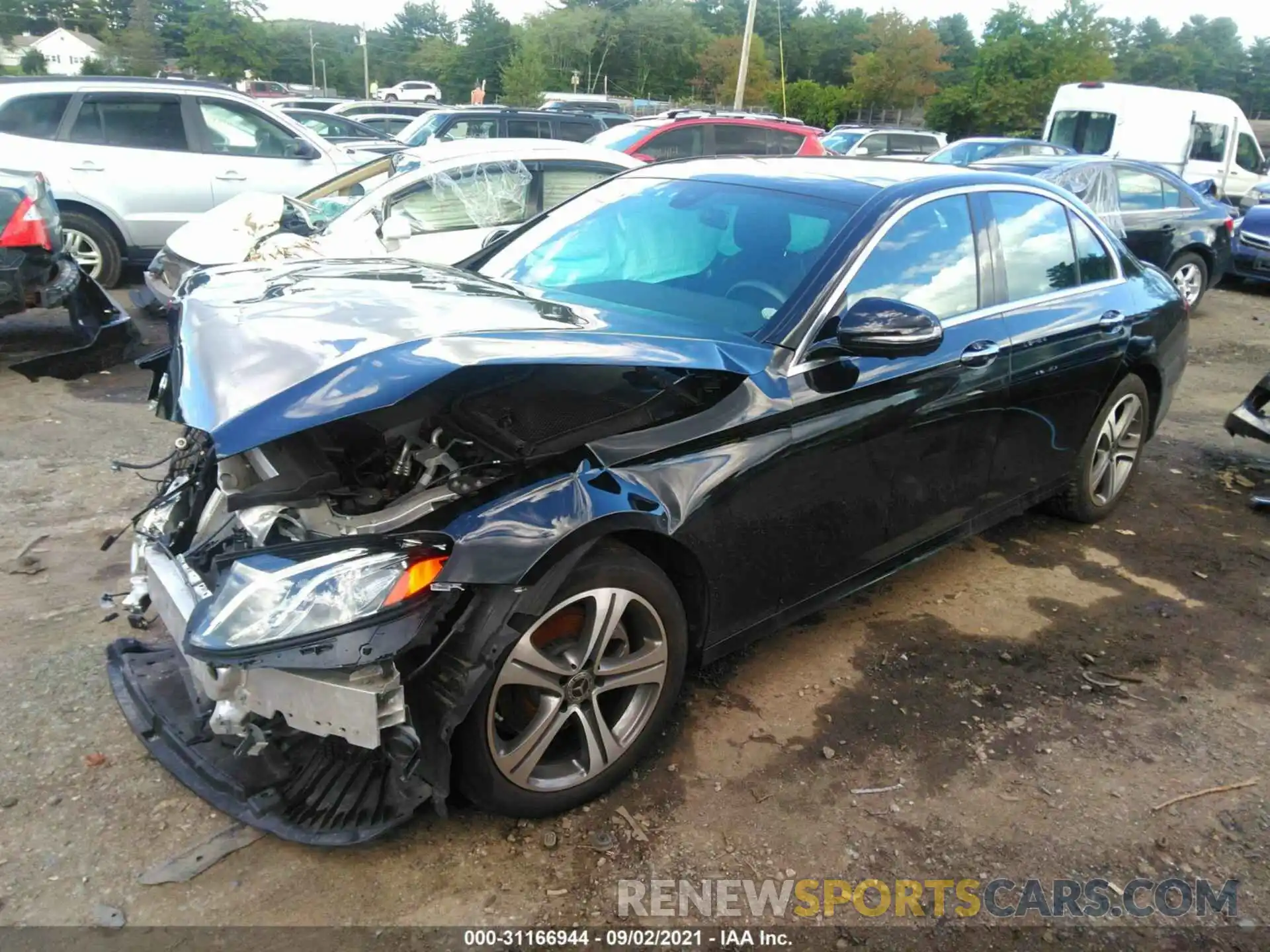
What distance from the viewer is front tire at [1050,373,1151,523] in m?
4.58

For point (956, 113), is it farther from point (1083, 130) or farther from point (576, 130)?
point (576, 130)

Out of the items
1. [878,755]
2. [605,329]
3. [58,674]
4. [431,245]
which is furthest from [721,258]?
[431,245]

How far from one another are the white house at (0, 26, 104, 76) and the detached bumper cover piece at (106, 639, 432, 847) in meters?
77.1

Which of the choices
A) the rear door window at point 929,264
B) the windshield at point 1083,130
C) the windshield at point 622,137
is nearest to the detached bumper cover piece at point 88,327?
the rear door window at point 929,264

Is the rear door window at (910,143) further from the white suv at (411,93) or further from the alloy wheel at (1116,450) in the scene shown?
the white suv at (411,93)

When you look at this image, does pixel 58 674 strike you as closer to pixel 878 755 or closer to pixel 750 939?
pixel 750 939

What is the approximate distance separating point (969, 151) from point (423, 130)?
765 centimetres

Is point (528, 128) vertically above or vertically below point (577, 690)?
above

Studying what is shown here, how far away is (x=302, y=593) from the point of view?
84.9 inches

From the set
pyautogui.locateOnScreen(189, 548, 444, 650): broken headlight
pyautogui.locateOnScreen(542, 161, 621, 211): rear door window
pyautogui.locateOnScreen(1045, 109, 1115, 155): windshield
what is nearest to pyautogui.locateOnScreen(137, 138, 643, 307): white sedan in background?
pyautogui.locateOnScreen(542, 161, 621, 211): rear door window

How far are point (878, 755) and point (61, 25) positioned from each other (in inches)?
3529

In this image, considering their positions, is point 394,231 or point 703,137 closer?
point 394,231

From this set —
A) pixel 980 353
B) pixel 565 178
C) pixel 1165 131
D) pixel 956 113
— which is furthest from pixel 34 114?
pixel 956 113

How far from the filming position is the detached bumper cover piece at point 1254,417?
18.2 feet
